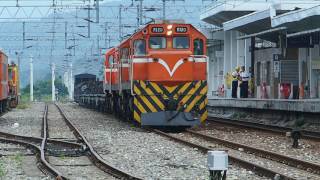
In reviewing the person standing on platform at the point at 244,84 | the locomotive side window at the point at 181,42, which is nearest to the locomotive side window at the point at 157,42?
the locomotive side window at the point at 181,42

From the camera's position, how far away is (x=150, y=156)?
14.5 metres

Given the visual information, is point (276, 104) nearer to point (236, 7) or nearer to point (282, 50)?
point (282, 50)

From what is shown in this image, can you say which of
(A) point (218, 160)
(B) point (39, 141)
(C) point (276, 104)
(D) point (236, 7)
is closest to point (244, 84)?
(C) point (276, 104)

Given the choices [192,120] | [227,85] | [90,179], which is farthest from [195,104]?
[227,85]

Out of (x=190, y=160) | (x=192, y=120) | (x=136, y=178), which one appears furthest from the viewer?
(x=192, y=120)

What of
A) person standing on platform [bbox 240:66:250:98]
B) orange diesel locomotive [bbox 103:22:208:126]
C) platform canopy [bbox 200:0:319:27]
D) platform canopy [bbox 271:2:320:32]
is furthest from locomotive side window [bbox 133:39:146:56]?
platform canopy [bbox 200:0:319:27]

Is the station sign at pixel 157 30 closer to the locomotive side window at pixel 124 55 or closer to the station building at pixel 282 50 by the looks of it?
the locomotive side window at pixel 124 55

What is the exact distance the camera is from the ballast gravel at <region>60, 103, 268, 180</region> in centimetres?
1169

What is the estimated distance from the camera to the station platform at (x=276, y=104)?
22406 mm

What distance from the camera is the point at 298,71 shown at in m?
32.3

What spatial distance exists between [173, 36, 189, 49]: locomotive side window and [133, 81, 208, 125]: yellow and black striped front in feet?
3.99

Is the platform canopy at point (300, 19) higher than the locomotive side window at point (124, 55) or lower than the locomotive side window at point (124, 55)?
higher

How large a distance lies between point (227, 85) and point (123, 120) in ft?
56.8

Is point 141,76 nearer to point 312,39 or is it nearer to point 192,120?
point 192,120
